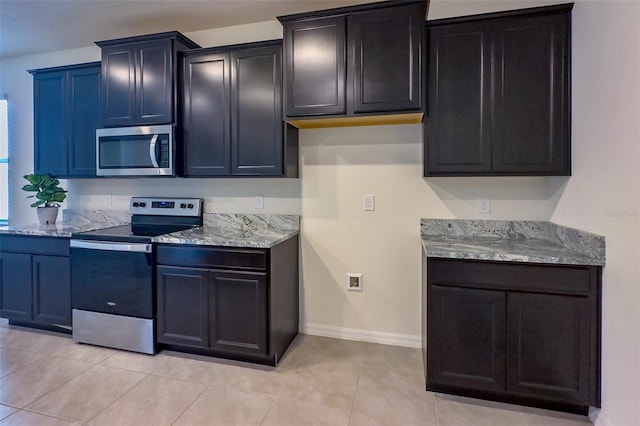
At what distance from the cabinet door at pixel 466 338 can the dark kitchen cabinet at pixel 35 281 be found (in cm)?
280

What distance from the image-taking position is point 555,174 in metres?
1.97

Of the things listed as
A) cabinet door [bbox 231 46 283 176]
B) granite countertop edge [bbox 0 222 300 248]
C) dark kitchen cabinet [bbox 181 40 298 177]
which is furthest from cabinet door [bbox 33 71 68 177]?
cabinet door [bbox 231 46 283 176]

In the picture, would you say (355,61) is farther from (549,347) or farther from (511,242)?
(549,347)

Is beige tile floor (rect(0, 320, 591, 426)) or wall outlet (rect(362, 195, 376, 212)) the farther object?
wall outlet (rect(362, 195, 376, 212))

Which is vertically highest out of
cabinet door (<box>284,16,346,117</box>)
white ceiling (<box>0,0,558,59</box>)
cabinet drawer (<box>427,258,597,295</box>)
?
white ceiling (<box>0,0,558,59</box>)

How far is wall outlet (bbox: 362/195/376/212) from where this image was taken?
2562mm

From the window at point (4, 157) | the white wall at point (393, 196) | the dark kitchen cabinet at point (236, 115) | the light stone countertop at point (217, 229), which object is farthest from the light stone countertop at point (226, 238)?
the window at point (4, 157)

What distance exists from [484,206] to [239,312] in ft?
6.27

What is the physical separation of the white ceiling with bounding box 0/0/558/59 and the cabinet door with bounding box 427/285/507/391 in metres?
2.04

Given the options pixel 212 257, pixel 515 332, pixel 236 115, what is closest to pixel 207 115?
pixel 236 115

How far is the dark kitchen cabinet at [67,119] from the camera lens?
2.87 meters

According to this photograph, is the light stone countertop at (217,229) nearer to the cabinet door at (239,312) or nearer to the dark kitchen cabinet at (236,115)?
the cabinet door at (239,312)

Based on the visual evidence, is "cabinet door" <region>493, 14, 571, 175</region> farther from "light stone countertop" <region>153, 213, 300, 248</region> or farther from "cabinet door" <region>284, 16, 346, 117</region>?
"light stone countertop" <region>153, 213, 300, 248</region>

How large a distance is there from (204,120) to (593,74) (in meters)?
2.53
